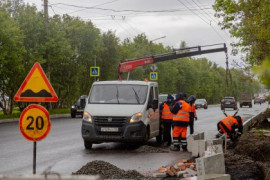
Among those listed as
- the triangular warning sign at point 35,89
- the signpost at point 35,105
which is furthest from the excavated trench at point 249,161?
the triangular warning sign at point 35,89

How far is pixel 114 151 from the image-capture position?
13.6 meters

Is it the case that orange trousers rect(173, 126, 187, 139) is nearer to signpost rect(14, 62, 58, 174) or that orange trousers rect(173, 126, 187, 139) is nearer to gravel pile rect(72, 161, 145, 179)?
gravel pile rect(72, 161, 145, 179)

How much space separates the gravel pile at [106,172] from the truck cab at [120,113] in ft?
12.2

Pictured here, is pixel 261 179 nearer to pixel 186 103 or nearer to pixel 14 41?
pixel 186 103

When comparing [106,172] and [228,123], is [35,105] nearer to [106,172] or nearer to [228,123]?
[106,172]

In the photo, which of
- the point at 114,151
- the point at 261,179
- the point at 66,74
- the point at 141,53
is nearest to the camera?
the point at 261,179

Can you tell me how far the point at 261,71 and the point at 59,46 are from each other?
33616 millimetres

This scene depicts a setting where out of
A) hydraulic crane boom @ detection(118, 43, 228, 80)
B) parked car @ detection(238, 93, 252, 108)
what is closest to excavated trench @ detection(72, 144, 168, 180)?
hydraulic crane boom @ detection(118, 43, 228, 80)

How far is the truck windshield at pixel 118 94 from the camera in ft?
46.8

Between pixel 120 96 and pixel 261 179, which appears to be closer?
pixel 261 179

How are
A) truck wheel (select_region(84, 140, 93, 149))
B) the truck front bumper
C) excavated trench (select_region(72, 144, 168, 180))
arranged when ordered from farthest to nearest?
truck wheel (select_region(84, 140, 93, 149)) → the truck front bumper → excavated trench (select_region(72, 144, 168, 180))

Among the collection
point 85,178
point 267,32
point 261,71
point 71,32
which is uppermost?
point 71,32

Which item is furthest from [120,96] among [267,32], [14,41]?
[14,41]

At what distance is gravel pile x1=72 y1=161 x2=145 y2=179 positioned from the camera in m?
8.88
